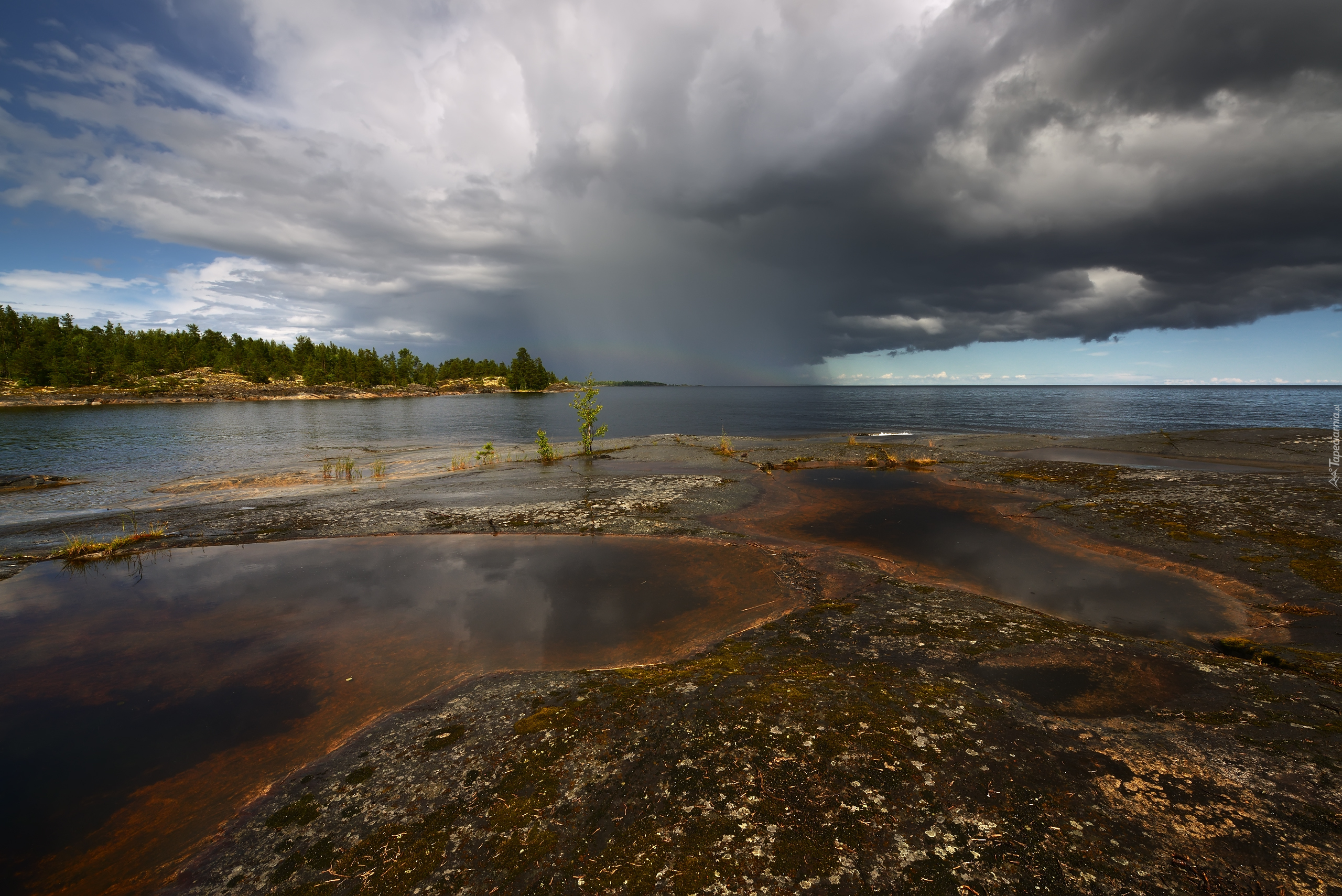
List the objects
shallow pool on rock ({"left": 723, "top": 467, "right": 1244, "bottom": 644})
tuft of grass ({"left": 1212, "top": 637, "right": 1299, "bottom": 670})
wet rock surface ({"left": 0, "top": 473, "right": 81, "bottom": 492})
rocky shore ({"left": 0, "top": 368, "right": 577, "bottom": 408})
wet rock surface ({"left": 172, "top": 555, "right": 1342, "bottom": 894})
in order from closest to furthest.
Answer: wet rock surface ({"left": 172, "top": 555, "right": 1342, "bottom": 894}) → tuft of grass ({"left": 1212, "top": 637, "right": 1299, "bottom": 670}) → shallow pool on rock ({"left": 723, "top": 467, "right": 1244, "bottom": 644}) → wet rock surface ({"left": 0, "top": 473, "right": 81, "bottom": 492}) → rocky shore ({"left": 0, "top": 368, "right": 577, "bottom": 408})

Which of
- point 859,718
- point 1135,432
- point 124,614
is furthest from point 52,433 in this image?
point 1135,432

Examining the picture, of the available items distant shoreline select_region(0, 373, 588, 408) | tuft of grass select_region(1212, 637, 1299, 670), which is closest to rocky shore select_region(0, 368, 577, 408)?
distant shoreline select_region(0, 373, 588, 408)

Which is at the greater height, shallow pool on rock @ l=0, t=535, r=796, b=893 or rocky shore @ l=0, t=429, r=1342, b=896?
rocky shore @ l=0, t=429, r=1342, b=896

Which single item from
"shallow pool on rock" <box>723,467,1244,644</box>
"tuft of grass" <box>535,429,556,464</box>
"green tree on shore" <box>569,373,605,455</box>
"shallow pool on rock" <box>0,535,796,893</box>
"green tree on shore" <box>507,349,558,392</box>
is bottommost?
"shallow pool on rock" <box>0,535,796,893</box>

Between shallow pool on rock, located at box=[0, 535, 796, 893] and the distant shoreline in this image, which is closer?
shallow pool on rock, located at box=[0, 535, 796, 893]

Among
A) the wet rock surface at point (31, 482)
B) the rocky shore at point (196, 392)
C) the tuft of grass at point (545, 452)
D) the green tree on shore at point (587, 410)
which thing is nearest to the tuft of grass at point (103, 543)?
the wet rock surface at point (31, 482)

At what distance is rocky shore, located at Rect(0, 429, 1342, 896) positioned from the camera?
390 centimetres

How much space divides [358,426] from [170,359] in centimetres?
12410

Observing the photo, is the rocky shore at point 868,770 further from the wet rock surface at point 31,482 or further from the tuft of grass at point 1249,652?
the wet rock surface at point 31,482

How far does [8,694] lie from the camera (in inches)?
274

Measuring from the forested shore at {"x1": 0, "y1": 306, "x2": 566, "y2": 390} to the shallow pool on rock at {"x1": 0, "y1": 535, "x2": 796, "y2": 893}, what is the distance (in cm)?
15215

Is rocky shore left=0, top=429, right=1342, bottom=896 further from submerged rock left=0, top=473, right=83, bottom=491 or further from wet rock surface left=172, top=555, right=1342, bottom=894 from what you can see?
submerged rock left=0, top=473, right=83, bottom=491

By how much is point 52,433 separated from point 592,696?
2941 inches

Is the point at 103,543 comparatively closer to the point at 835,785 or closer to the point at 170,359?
the point at 835,785
